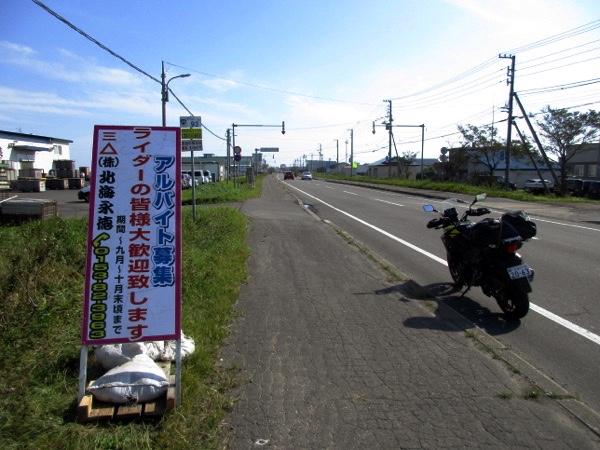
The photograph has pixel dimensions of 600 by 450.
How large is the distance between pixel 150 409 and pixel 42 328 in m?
1.97

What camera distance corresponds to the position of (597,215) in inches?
802

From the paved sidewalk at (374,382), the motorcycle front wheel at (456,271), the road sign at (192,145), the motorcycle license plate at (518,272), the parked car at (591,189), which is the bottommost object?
the paved sidewalk at (374,382)

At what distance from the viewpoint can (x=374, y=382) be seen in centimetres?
372

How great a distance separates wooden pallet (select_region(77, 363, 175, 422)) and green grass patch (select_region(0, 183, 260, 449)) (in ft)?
0.15

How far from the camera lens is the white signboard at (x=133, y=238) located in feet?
10.7

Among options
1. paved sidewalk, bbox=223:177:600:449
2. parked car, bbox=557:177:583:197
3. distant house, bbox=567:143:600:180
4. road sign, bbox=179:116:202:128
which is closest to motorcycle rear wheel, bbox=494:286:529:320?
paved sidewalk, bbox=223:177:600:449

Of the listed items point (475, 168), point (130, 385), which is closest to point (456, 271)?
point (130, 385)

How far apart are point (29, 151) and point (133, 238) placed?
172ft

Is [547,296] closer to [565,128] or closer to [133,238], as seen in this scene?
[133,238]

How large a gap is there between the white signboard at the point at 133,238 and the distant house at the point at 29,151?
134 ft

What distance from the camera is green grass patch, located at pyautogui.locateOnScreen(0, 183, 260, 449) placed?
2.87 metres

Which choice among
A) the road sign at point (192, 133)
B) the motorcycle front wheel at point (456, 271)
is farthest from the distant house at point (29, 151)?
the motorcycle front wheel at point (456, 271)

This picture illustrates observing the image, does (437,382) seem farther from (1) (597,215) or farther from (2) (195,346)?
(1) (597,215)

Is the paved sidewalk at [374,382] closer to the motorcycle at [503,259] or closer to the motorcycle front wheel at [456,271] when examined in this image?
the motorcycle at [503,259]
